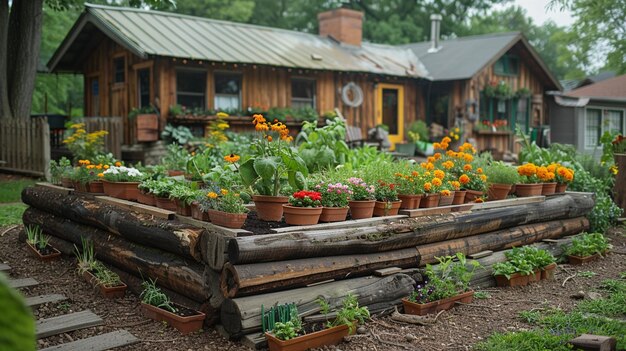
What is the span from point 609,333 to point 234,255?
2828mm

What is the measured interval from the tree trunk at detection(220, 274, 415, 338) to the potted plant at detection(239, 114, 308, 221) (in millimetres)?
962

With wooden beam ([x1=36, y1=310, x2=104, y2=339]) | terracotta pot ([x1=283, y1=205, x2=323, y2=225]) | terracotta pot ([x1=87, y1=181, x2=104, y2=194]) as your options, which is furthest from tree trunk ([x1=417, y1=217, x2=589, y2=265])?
terracotta pot ([x1=87, y1=181, x2=104, y2=194])

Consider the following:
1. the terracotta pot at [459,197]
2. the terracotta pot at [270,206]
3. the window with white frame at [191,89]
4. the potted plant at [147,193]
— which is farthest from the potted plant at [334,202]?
the window with white frame at [191,89]

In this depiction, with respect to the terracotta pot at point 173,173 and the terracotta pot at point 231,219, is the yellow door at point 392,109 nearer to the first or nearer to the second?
the terracotta pot at point 173,173

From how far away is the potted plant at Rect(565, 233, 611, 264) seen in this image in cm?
719

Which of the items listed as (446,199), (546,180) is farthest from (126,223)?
(546,180)

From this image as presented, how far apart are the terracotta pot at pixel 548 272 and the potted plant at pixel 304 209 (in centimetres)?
275

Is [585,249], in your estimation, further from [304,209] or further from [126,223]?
[126,223]

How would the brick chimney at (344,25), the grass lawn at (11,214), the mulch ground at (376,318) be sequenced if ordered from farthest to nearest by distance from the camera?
the brick chimney at (344,25) → the grass lawn at (11,214) → the mulch ground at (376,318)

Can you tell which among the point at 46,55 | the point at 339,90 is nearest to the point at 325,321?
the point at 339,90

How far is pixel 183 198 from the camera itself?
5461mm

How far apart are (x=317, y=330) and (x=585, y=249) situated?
4.31 m

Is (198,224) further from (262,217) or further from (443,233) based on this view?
(443,233)

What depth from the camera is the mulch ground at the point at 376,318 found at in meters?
4.41
